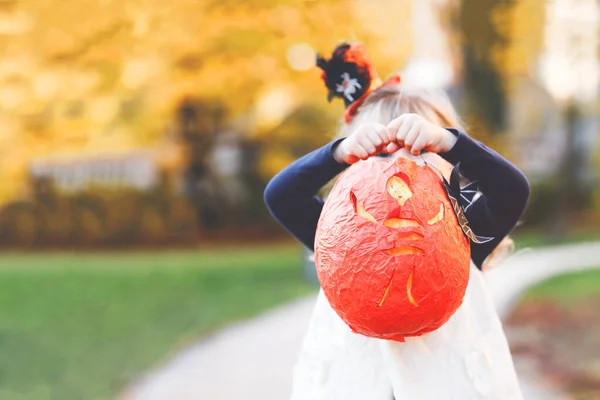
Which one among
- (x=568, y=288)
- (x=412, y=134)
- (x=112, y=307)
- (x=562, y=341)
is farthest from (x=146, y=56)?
(x=412, y=134)

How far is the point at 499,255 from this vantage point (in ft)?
8.05

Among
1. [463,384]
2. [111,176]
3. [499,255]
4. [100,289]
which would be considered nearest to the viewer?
[463,384]

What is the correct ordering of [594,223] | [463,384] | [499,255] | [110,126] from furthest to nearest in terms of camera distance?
[594,223], [110,126], [499,255], [463,384]

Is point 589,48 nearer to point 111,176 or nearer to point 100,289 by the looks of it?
point 111,176

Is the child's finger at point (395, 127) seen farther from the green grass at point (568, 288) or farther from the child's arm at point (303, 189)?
the green grass at point (568, 288)

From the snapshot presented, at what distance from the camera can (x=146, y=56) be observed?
9234 millimetres

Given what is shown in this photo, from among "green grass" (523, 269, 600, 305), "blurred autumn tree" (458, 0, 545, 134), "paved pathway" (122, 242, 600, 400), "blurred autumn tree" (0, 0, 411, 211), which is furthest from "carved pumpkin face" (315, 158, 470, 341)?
"blurred autumn tree" (458, 0, 545, 134)

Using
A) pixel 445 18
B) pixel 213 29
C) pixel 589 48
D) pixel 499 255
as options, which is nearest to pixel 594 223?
pixel 589 48

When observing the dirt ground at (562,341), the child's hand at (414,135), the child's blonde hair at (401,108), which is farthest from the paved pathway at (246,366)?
the child's hand at (414,135)

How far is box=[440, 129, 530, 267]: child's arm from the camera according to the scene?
1962 millimetres

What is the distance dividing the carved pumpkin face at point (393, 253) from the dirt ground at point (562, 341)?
13.7 feet

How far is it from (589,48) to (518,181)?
16617mm

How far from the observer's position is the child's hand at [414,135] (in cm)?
→ 184

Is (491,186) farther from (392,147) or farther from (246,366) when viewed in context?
(246,366)
